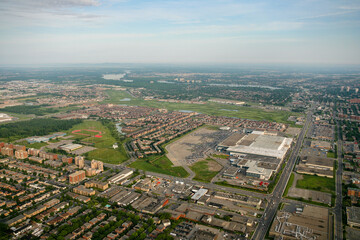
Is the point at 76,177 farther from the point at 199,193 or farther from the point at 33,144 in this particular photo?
the point at 33,144

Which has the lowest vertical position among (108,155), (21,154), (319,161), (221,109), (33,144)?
(108,155)

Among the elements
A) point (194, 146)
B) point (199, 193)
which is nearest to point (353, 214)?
point (199, 193)

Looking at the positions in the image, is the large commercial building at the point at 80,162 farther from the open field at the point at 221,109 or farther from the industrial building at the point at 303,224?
the open field at the point at 221,109

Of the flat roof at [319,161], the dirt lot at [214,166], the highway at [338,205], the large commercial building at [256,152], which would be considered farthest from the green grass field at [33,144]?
the highway at [338,205]

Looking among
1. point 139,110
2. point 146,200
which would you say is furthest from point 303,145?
point 139,110

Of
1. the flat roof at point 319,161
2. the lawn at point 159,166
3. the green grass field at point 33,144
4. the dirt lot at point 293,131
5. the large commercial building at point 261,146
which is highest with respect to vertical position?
the large commercial building at point 261,146

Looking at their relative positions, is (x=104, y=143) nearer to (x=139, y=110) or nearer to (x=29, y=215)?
(x=29, y=215)
